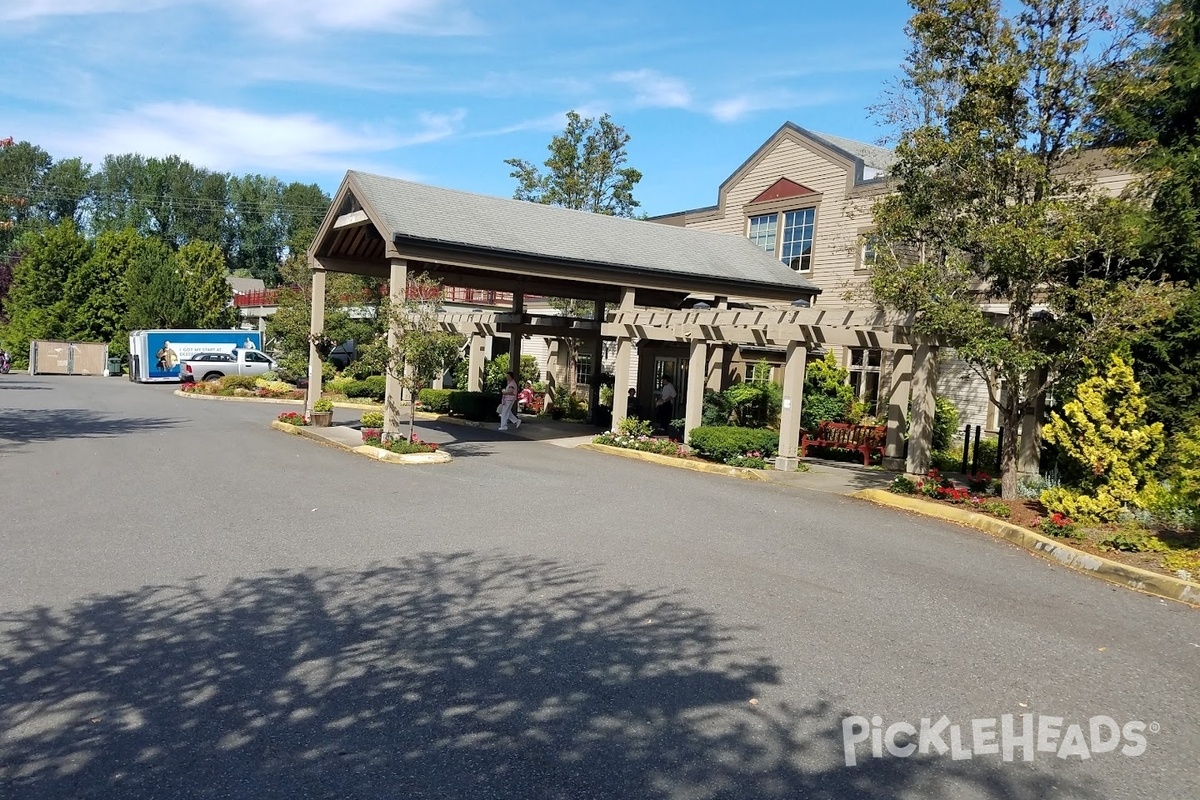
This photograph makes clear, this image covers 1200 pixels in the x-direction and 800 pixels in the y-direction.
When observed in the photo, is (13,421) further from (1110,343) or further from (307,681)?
(1110,343)

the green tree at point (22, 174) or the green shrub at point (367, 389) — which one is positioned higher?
the green tree at point (22, 174)

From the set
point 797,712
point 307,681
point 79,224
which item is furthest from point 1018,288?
point 79,224

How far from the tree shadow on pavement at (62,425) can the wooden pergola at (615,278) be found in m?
3.99

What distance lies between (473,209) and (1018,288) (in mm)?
11105

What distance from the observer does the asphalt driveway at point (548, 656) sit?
4094 mm

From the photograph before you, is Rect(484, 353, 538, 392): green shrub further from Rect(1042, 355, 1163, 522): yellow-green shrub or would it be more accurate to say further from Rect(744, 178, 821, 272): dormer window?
Rect(1042, 355, 1163, 522): yellow-green shrub

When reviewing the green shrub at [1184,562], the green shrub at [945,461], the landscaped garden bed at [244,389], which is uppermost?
the green shrub at [1184,562]

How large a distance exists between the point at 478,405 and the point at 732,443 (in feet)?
32.9

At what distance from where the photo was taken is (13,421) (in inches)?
768

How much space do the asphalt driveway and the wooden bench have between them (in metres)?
6.50

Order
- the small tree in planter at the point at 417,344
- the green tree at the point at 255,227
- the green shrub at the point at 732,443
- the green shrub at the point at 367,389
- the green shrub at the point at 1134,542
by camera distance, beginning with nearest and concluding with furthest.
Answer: the green shrub at the point at 1134,542 → the small tree in planter at the point at 417,344 → the green shrub at the point at 732,443 → the green shrub at the point at 367,389 → the green tree at the point at 255,227

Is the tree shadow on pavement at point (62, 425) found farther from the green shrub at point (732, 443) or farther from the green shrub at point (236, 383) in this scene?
the green shrub at point (732, 443)

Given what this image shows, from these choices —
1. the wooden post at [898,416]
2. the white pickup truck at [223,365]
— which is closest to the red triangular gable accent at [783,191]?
the wooden post at [898,416]

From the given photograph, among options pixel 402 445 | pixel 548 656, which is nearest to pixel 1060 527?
pixel 548 656
